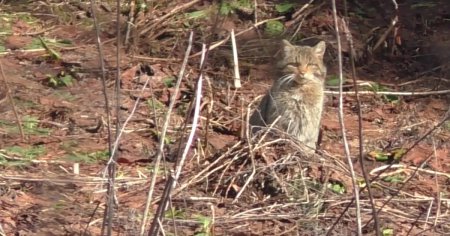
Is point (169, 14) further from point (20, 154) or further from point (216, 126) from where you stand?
point (20, 154)

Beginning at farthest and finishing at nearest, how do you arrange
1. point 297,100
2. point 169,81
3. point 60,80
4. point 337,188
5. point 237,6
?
point 237,6 → point 169,81 → point 60,80 → point 297,100 → point 337,188

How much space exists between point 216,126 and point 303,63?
0.82m

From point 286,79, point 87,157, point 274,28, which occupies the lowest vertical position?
point 87,157

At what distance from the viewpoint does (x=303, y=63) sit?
6.08 m

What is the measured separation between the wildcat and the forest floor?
19cm

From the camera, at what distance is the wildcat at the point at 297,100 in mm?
5938

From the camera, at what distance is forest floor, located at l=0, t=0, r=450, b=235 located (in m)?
4.91

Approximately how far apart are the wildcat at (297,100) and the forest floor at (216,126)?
0.19m

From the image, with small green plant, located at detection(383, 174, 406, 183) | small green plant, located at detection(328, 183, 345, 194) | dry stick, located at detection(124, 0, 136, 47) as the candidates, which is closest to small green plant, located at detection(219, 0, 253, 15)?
dry stick, located at detection(124, 0, 136, 47)

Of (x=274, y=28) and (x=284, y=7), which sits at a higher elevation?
(x=284, y=7)

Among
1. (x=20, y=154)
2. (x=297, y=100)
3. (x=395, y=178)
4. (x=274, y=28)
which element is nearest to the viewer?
(x=395, y=178)

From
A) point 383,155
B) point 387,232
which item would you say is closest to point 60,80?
point 383,155

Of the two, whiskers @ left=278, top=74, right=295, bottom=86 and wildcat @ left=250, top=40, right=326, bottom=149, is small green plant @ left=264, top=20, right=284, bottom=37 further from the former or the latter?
whiskers @ left=278, top=74, right=295, bottom=86

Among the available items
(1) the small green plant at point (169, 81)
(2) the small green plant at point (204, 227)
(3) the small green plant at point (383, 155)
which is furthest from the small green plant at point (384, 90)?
(2) the small green plant at point (204, 227)
